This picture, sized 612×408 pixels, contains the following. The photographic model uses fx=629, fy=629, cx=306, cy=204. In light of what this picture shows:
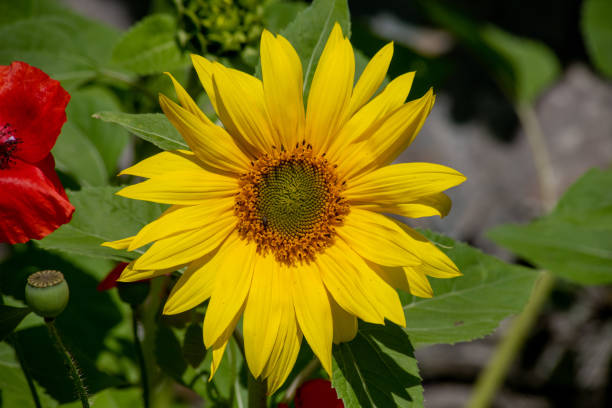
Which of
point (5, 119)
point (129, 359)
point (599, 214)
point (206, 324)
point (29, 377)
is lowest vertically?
point (129, 359)

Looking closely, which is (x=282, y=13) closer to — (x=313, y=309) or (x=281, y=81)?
(x=281, y=81)

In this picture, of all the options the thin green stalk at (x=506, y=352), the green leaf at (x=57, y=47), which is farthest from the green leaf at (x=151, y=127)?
the thin green stalk at (x=506, y=352)

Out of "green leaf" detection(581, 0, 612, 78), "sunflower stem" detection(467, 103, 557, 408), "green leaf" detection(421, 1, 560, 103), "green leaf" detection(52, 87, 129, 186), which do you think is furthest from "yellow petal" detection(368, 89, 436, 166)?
"green leaf" detection(581, 0, 612, 78)

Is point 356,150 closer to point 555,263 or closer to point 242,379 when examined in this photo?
point 242,379

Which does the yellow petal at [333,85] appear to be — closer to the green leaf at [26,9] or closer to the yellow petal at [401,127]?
the yellow petal at [401,127]

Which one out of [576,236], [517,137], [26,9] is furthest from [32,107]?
[517,137]

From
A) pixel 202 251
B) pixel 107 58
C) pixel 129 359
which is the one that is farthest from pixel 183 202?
pixel 107 58

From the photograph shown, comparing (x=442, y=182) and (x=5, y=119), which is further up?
(x=442, y=182)
